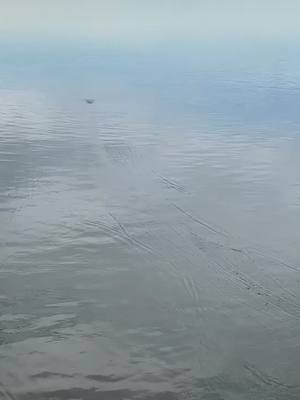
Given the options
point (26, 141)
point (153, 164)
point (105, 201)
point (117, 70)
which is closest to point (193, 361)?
point (105, 201)

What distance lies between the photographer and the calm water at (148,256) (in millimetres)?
11367

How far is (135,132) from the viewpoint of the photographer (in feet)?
96.0

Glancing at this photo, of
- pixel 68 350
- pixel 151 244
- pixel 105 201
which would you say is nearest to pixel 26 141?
pixel 105 201

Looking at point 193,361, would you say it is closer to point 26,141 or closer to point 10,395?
point 10,395

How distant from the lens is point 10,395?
34.5 ft

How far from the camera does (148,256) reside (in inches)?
619

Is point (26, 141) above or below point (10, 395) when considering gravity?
above

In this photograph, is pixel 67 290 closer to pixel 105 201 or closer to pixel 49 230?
pixel 49 230

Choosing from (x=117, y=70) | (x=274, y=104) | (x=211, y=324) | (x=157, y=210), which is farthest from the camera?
(x=117, y=70)

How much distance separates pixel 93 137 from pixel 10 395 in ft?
61.1

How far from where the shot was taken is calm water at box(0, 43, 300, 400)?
1137 cm

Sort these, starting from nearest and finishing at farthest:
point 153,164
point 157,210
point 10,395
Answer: point 10,395 → point 157,210 → point 153,164

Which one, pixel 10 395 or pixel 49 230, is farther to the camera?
pixel 49 230

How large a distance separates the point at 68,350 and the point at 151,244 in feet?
17.3
